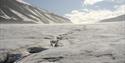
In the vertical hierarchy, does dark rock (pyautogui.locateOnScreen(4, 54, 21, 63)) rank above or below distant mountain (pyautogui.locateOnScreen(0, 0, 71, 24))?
below

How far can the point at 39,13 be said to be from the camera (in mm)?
92812

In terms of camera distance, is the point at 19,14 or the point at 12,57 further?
the point at 19,14

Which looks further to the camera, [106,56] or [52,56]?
[52,56]

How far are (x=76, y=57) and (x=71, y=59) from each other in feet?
0.39

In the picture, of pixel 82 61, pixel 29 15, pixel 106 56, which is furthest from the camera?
pixel 29 15

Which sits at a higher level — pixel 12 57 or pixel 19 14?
pixel 19 14

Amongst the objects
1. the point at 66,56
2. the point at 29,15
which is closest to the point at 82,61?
the point at 66,56

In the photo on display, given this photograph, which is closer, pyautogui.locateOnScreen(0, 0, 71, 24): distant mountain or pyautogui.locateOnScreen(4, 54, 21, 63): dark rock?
pyautogui.locateOnScreen(4, 54, 21, 63): dark rock

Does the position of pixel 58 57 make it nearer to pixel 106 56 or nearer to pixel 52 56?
pixel 52 56

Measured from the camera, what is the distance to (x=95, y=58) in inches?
112

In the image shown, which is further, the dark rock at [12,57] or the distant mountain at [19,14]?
the distant mountain at [19,14]

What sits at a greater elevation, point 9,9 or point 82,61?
point 9,9

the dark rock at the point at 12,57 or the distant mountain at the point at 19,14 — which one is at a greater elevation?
the distant mountain at the point at 19,14

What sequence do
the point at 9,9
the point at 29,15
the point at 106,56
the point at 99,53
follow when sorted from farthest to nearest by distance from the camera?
the point at 29,15
the point at 9,9
the point at 99,53
the point at 106,56
